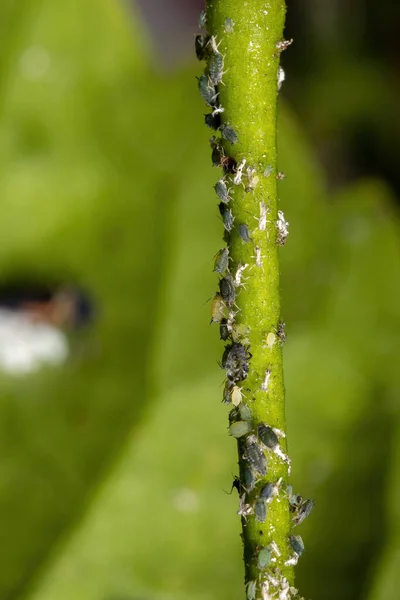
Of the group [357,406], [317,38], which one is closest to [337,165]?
[317,38]

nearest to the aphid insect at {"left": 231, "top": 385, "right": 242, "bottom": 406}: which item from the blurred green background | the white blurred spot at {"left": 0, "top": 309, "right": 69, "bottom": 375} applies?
the blurred green background

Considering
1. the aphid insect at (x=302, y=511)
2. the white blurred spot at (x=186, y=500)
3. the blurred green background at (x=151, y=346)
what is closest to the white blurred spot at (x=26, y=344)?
the blurred green background at (x=151, y=346)

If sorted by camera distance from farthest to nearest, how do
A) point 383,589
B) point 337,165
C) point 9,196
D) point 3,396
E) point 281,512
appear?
point 337,165 → point 9,196 → point 3,396 → point 383,589 → point 281,512

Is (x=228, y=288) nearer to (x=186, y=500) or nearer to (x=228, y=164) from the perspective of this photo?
(x=228, y=164)

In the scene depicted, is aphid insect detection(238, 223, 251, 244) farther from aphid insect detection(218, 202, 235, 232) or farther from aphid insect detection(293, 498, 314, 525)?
aphid insect detection(293, 498, 314, 525)

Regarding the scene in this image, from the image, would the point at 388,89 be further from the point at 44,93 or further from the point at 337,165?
the point at 44,93
